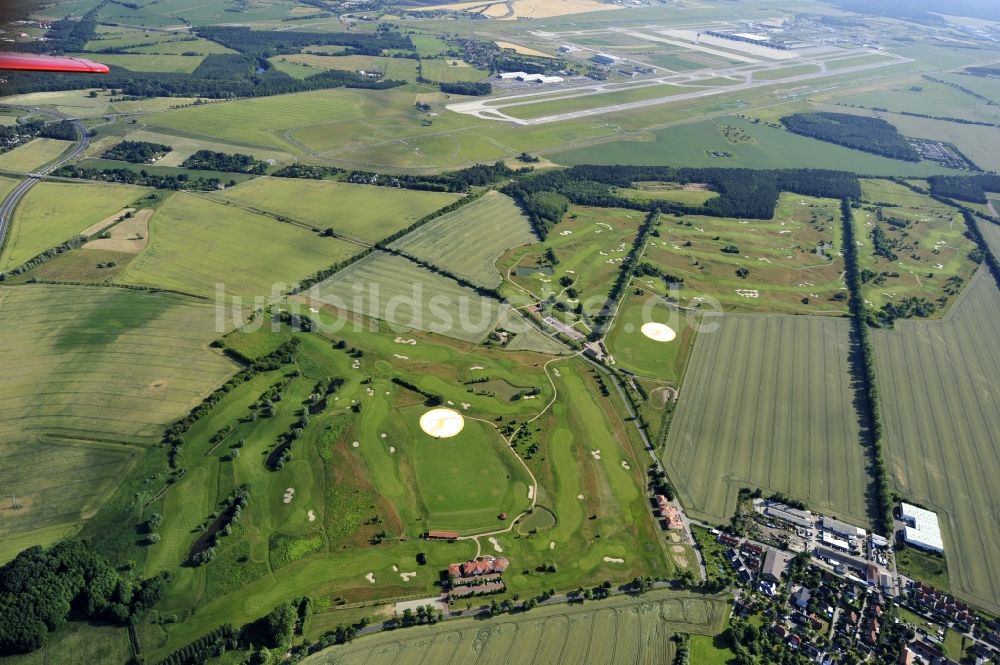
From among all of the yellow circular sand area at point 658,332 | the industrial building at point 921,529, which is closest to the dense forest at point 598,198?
the yellow circular sand area at point 658,332

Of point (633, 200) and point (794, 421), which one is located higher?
point (633, 200)

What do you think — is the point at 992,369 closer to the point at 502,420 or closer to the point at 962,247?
the point at 962,247

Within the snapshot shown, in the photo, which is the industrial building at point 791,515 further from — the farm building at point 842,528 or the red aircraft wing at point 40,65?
the red aircraft wing at point 40,65

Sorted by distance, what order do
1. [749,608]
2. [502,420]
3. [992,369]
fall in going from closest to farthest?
1. [749,608]
2. [502,420]
3. [992,369]

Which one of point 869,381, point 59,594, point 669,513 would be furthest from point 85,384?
point 869,381

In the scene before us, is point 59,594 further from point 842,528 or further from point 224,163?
point 224,163

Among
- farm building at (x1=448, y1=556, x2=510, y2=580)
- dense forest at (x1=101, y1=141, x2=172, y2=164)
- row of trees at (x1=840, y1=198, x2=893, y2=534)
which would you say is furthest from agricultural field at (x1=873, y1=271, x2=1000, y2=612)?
dense forest at (x1=101, y1=141, x2=172, y2=164)

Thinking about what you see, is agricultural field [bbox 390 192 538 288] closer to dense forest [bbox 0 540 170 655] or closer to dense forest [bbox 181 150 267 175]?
dense forest [bbox 181 150 267 175]

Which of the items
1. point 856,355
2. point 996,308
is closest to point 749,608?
point 856,355
